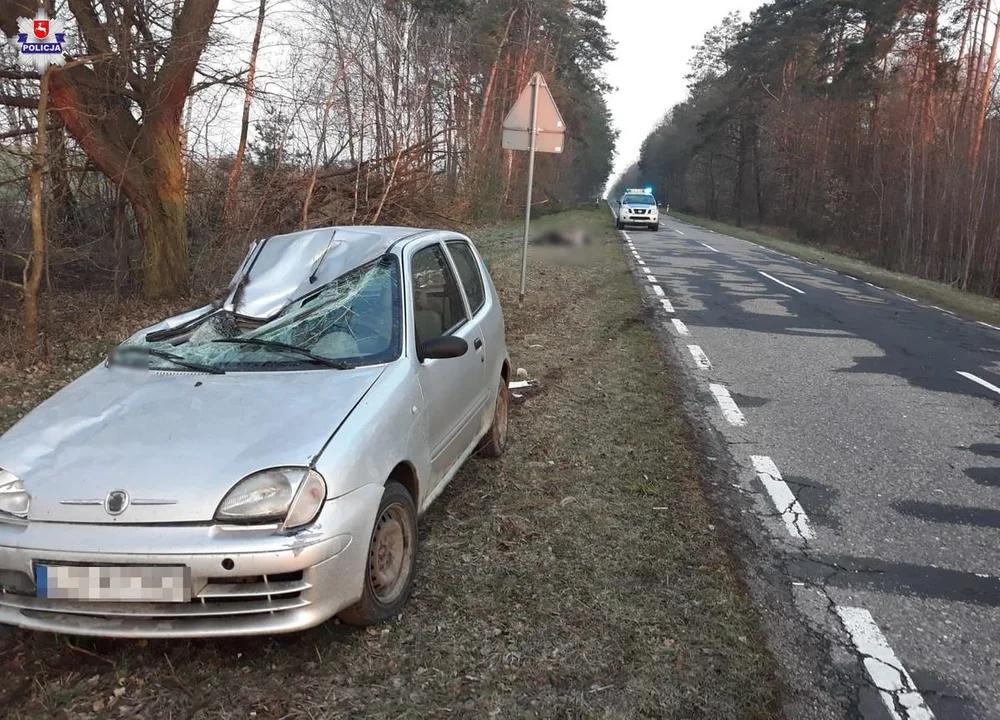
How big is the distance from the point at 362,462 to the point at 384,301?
3.91 feet

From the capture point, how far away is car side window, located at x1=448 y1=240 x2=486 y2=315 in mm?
4777

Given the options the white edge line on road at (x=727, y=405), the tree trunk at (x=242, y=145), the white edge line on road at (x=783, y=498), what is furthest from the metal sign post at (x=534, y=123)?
the white edge line on road at (x=783, y=498)

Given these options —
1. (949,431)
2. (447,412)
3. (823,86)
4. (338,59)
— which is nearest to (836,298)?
(949,431)

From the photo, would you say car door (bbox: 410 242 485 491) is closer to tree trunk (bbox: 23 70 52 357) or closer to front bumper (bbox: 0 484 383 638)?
front bumper (bbox: 0 484 383 638)

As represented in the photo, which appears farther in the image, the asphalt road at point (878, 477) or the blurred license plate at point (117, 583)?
the asphalt road at point (878, 477)

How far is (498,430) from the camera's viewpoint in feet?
16.8

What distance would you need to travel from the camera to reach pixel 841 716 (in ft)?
8.64

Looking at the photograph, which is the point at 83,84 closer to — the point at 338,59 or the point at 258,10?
the point at 258,10

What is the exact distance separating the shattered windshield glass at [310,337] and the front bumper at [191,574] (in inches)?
39.8

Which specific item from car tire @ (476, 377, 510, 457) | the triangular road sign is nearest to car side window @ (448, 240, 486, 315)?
car tire @ (476, 377, 510, 457)

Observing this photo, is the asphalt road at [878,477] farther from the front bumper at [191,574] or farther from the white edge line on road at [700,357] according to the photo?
the front bumper at [191,574]

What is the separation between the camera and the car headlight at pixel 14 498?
8.72ft

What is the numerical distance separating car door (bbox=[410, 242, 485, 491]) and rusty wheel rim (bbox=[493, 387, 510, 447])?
1.86ft

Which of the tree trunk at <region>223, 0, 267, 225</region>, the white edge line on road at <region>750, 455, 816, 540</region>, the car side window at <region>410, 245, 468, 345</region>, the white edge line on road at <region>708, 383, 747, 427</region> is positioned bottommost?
the white edge line on road at <region>750, 455, 816, 540</region>
